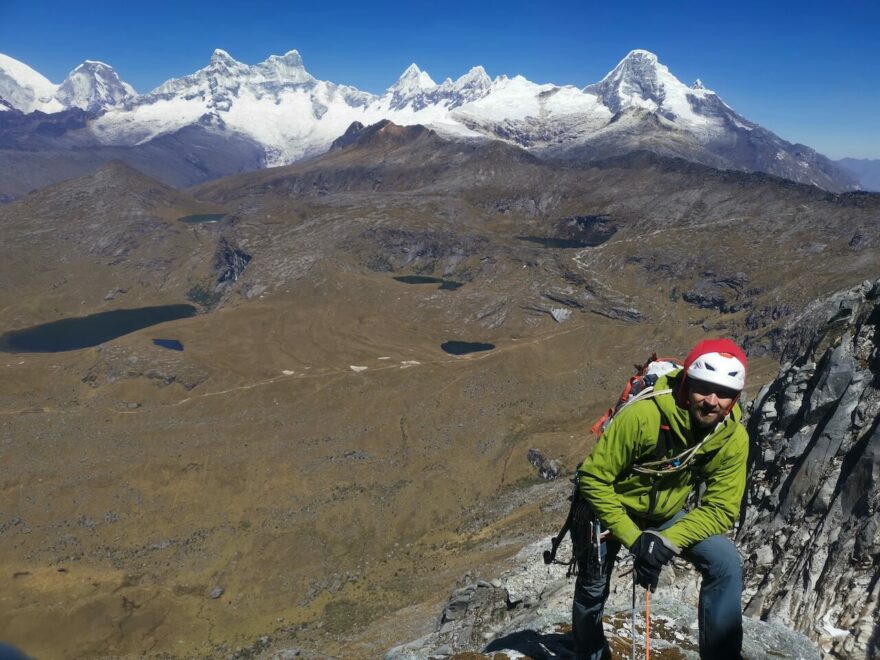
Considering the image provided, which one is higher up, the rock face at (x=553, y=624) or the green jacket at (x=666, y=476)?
the green jacket at (x=666, y=476)

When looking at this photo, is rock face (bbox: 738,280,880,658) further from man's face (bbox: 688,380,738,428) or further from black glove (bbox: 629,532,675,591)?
man's face (bbox: 688,380,738,428)

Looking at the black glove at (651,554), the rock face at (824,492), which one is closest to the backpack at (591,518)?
the black glove at (651,554)

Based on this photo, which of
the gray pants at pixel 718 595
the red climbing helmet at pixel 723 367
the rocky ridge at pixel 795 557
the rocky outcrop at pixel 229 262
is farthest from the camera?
the rocky outcrop at pixel 229 262

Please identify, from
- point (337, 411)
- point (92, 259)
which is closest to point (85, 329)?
point (92, 259)

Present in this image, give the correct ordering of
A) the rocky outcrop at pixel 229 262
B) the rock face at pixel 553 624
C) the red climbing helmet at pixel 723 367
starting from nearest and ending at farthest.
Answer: the red climbing helmet at pixel 723 367 < the rock face at pixel 553 624 < the rocky outcrop at pixel 229 262

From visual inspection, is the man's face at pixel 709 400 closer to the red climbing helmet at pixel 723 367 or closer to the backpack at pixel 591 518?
the red climbing helmet at pixel 723 367

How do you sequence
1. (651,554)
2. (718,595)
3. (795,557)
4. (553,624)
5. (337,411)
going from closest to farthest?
(651,554), (718,595), (553,624), (795,557), (337,411)

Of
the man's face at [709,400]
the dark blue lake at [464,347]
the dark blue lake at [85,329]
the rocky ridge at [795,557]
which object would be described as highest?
the man's face at [709,400]

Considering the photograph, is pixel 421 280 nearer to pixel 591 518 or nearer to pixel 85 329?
pixel 85 329
